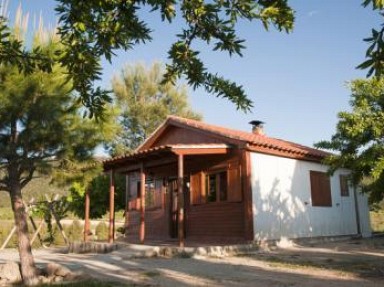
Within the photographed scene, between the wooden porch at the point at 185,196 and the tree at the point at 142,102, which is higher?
the tree at the point at 142,102

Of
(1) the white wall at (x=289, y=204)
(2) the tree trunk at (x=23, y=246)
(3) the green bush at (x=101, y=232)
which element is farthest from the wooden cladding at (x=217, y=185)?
(3) the green bush at (x=101, y=232)

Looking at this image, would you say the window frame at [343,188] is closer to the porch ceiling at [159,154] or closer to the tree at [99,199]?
the porch ceiling at [159,154]

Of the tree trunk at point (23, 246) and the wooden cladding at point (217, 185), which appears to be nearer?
the tree trunk at point (23, 246)

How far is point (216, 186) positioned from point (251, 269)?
567cm

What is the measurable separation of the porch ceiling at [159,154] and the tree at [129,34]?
29.8 feet

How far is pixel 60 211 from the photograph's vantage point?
18141 mm

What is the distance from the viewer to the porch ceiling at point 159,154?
12352 mm

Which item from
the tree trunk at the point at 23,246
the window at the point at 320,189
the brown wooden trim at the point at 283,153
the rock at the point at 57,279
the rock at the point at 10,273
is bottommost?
the rock at the point at 57,279

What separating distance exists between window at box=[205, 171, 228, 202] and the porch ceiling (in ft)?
3.30

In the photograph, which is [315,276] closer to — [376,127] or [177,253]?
[376,127]

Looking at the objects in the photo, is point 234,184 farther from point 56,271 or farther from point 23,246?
point 23,246

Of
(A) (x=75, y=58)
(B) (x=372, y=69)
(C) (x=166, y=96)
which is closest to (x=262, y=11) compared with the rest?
(B) (x=372, y=69)

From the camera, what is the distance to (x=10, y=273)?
7.86m

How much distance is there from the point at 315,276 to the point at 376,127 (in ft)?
9.25
